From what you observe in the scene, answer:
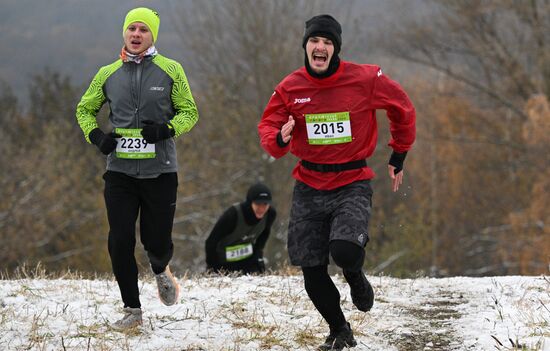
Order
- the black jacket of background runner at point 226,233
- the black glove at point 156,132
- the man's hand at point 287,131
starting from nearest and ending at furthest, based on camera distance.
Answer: the man's hand at point 287,131
the black glove at point 156,132
the black jacket of background runner at point 226,233

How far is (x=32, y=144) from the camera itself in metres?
47.2

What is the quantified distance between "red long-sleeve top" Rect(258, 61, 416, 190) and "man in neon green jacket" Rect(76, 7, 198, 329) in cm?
75

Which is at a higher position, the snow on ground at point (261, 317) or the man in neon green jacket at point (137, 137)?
the man in neon green jacket at point (137, 137)

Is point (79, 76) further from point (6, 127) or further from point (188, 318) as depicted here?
point (188, 318)

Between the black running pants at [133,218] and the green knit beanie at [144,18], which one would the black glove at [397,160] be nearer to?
the black running pants at [133,218]

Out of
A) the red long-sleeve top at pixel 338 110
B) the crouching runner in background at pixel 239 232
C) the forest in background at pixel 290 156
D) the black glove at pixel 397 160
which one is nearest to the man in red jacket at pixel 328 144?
the red long-sleeve top at pixel 338 110

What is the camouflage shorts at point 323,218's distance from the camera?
15.4ft

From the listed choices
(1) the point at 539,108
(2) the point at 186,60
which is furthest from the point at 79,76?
(1) the point at 539,108

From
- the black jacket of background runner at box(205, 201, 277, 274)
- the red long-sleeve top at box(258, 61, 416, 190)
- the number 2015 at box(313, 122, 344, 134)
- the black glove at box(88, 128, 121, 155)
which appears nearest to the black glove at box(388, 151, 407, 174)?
the red long-sleeve top at box(258, 61, 416, 190)

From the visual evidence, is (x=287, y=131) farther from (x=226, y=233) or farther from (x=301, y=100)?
(x=226, y=233)

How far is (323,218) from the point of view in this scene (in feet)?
16.0

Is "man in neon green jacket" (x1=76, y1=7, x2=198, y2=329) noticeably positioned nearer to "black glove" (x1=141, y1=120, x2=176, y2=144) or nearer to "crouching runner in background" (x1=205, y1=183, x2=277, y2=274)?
"black glove" (x1=141, y1=120, x2=176, y2=144)

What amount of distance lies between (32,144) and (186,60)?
75.1 ft

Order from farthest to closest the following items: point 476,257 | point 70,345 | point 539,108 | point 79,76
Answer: point 79,76
point 476,257
point 539,108
point 70,345
